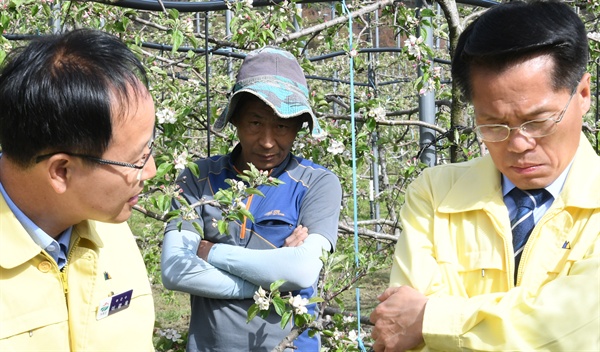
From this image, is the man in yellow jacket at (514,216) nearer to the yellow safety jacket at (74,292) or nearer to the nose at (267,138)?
the yellow safety jacket at (74,292)

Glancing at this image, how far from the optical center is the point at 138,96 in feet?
6.21

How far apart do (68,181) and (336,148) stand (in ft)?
5.65

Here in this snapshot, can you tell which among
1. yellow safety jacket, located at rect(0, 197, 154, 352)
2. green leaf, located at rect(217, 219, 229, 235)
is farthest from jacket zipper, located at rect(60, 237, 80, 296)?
green leaf, located at rect(217, 219, 229, 235)

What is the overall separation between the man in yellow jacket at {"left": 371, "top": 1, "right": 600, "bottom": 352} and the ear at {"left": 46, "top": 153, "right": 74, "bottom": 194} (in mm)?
805

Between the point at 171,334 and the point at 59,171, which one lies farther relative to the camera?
the point at 171,334

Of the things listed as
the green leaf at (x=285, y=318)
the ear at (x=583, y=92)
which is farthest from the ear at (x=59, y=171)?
the ear at (x=583, y=92)

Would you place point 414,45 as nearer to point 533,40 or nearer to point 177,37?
point 177,37

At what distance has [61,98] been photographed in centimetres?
177

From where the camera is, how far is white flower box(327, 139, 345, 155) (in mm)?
3434

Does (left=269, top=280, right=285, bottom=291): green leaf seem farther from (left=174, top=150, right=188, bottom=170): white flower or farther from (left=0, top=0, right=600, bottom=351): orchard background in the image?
(left=174, top=150, right=188, bottom=170): white flower

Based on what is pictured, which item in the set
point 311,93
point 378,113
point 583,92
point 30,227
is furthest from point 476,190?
point 311,93

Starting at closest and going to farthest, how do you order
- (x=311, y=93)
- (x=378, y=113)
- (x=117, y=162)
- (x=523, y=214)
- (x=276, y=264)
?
(x=117, y=162)
(x=523, y=214)
(x=276, y=264)
(x=378, y=113)
(x=311, y=93)

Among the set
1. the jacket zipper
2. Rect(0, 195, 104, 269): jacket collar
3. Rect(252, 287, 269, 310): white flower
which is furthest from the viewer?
Rect(252, 287, 269, 310): white flower

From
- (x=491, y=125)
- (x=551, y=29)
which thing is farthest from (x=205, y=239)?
(x=551, y=29)
